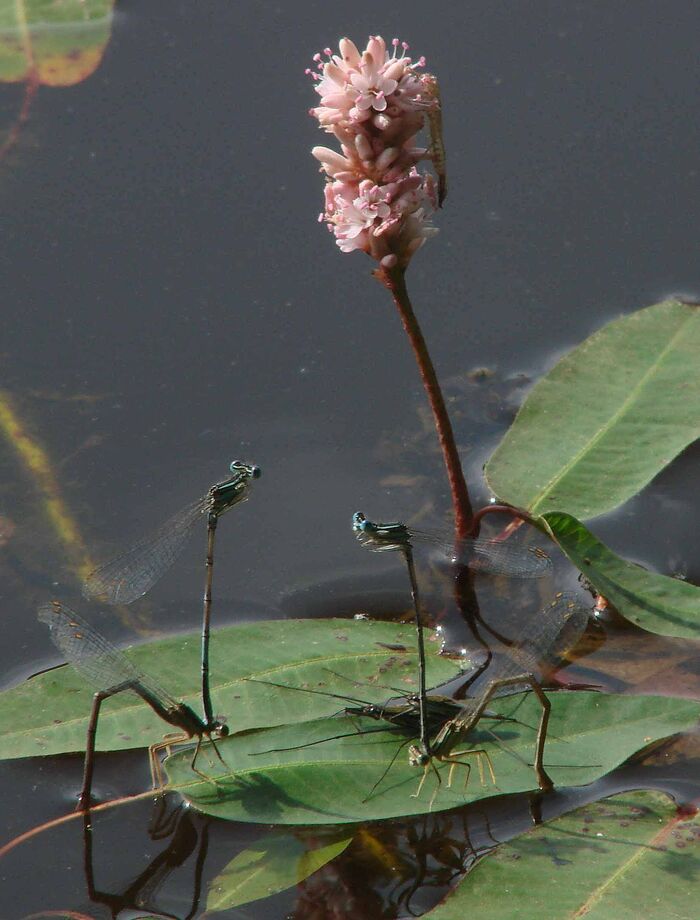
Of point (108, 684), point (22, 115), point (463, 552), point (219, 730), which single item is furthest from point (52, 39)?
point (219, 730)

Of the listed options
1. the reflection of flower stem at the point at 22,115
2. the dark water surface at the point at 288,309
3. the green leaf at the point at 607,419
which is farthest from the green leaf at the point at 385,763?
the reflection of flower stem at the point at 22,115

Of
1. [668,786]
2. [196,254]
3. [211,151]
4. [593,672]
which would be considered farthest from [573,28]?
[668,786]

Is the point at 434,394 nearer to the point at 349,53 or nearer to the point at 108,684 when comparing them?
the point at 349,53

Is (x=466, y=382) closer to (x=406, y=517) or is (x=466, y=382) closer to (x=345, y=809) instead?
(x=406, y=517)

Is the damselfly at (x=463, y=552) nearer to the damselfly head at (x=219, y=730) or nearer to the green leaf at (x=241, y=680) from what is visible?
the green leaf at (x=241, y=680)

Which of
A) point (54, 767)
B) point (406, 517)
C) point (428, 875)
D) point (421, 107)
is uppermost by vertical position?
point (421, 107)

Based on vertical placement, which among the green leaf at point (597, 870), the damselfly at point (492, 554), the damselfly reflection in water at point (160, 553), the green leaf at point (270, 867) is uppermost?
the damselfly reflection in water at point (160, 553)

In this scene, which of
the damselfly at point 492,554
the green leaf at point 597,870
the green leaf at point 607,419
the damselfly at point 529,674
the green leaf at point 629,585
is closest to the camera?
the green leaf at point 597,870
